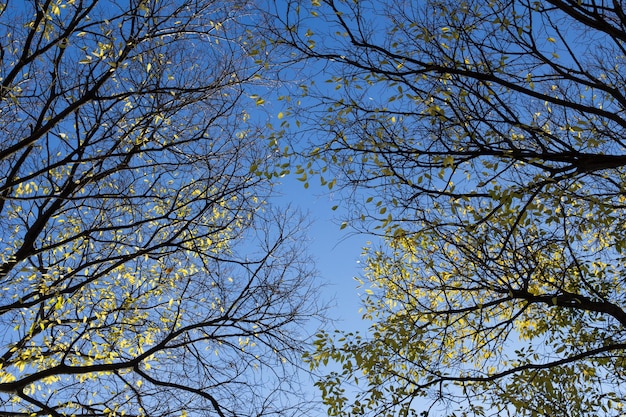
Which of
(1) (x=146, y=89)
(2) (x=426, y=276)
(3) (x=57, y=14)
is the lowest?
(2) (x=426, y=276)

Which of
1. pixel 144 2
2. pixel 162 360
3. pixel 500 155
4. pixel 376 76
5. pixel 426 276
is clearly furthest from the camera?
pixel 426 276

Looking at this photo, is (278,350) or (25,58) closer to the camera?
(25,58)

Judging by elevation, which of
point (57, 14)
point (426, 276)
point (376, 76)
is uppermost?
point (57, 14)

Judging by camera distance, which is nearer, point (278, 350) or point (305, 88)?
point (305, 88)

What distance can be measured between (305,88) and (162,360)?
5040 millimetres

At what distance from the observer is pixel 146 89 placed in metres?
7.68

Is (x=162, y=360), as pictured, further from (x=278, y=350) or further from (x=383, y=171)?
(x=383, y=171)

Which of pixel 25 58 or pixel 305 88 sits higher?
pixel 25 58

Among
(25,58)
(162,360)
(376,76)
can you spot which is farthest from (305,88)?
(162,360)

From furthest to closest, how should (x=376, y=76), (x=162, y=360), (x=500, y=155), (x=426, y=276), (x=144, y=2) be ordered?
(x=426, y=276)
(x=162, y=360)
(x=144, y=2)
(x=376, y=76)
(x=500, y=155)

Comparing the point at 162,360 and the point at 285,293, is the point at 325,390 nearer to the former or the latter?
the point at 285,293

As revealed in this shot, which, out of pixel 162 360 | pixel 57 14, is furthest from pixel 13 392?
pixel 57 14

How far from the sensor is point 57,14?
7133 millimetres

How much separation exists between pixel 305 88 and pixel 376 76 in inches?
38.3
